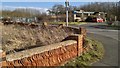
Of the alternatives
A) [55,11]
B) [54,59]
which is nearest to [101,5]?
[55,11]

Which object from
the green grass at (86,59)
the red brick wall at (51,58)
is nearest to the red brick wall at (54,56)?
the red brick wall at (51,58)

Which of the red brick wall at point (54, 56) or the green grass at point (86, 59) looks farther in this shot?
the green grass at point (86, 59)

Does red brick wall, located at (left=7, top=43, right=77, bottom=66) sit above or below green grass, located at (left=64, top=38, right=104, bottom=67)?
above

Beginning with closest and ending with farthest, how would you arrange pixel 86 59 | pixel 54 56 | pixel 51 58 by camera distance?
pixel 51 58, pixel 54 56, pixel 86 59

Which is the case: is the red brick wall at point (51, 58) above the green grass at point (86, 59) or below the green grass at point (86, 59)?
above

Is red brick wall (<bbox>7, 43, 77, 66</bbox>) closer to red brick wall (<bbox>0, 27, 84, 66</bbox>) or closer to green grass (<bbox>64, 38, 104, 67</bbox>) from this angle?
red brick wall (<bbox>0, 27, 84, 66</bbox>)

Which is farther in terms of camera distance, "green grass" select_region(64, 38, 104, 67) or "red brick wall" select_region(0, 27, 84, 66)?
"green grass" select_region(64, 38, 104, 67)

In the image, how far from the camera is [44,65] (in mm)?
6672

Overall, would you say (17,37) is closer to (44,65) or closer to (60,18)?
(44,65)

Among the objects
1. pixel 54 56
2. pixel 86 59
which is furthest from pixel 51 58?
pixel 86 59

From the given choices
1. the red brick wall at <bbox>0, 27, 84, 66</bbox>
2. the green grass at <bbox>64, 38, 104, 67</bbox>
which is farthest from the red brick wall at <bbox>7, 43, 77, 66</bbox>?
the green grass at <bbox>64, 38, 104, 67</bbox>

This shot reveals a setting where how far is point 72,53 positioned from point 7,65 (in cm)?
354

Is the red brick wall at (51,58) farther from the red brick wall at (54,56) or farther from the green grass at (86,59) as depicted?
the green grass at (86,59)

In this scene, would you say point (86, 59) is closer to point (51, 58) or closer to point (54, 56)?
point (54, 56)
